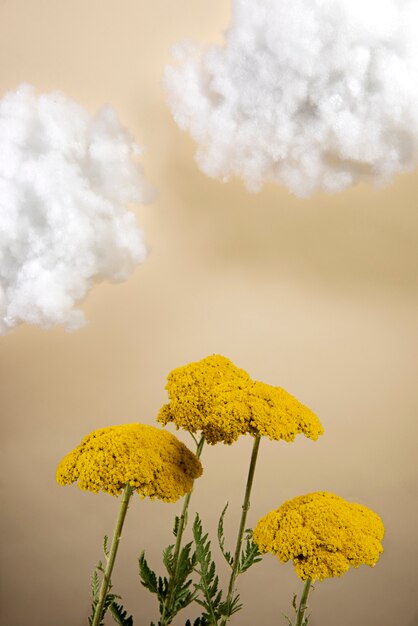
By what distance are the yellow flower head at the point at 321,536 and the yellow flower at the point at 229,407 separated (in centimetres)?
11

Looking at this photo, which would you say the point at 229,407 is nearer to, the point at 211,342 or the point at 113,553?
the point at 113,553

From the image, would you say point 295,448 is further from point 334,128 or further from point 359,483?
point 334,128

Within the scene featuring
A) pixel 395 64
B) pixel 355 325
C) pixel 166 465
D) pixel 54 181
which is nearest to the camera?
pixel 166 465

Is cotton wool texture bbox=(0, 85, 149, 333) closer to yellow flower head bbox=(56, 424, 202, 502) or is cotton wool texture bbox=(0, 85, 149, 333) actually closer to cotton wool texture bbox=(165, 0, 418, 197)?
cotton wool texture bbox=(165, 0, 418, 197)

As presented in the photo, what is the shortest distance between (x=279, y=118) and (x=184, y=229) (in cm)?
47

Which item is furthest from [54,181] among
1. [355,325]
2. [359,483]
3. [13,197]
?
[359,483]

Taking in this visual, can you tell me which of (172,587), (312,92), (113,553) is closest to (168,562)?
(172,587)

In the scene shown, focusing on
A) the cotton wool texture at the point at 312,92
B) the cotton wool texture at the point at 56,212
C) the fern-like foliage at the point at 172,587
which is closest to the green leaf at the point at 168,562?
the fern-like foliage at the point at 172,587

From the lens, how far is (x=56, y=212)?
4.49 ft

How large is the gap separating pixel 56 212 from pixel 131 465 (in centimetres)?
68

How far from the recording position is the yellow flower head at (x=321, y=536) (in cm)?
88

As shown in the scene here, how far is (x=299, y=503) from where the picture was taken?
977 millimetres

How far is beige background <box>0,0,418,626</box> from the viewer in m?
1.67

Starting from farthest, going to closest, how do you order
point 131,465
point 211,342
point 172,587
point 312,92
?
point 211,342 < point 312,92 < point 172,587 < point 131,465
